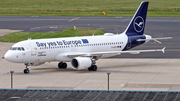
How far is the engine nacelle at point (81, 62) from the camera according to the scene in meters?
43.1

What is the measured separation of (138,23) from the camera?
52844 mm

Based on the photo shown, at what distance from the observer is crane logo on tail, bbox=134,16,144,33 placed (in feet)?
173

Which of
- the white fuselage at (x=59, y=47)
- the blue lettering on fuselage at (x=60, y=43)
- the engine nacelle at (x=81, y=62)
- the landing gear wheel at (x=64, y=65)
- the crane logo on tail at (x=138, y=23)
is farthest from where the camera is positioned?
the crane logo on tail at (x=138, y=23)

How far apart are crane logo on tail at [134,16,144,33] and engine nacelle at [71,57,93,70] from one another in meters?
11.7

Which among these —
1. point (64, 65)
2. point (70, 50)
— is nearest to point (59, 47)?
point (70, 50)

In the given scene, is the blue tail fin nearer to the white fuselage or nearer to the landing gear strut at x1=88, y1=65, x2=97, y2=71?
the white fuselage

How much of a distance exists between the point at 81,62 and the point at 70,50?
123 inches

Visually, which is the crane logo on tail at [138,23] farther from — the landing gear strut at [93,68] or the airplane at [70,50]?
the landing gear strut at [93,68]

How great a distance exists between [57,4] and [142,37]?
392 feet

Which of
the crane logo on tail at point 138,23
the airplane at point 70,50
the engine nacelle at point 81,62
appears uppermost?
the crane logo on tail at point 138,23

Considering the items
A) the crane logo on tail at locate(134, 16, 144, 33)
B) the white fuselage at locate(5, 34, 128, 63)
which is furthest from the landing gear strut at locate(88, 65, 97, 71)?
the crane logo on tail at locate(134, 16, 144, 33)

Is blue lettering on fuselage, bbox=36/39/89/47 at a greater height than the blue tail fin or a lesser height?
lesser

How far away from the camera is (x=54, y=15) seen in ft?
381

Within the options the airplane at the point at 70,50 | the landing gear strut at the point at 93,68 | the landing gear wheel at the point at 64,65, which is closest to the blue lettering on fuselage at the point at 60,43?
the airplane at the point at 70,50
